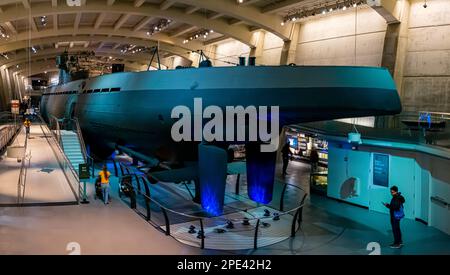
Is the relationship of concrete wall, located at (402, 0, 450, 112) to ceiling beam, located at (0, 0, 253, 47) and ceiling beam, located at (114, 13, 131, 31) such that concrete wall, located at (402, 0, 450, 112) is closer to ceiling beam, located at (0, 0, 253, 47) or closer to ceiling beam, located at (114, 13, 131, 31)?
ceiling beam, located at (0, 0, 253, 47)

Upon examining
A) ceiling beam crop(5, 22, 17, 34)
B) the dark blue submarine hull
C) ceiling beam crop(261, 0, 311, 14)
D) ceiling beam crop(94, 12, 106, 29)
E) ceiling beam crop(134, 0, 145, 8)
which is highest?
ceiling beam crop(94, 12, 106, 29)

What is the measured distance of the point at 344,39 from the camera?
16.4 m

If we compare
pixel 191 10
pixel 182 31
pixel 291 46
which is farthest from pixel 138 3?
pixel 291 46

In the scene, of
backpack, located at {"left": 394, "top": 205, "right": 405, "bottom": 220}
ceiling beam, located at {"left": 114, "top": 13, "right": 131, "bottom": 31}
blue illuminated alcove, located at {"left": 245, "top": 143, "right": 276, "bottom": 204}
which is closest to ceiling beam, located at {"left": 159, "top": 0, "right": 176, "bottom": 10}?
ceiling beam, located at {"left": 114, "top": 13, "right": 131, "bottom": 31}

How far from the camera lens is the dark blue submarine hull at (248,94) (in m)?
7.16

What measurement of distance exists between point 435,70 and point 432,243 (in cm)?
801

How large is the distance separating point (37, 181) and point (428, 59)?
43.5 ft

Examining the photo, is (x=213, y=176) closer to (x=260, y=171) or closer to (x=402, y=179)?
(x=260, y=171)

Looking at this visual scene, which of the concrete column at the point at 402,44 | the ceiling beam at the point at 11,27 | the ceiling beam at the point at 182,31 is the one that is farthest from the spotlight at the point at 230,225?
the ceiling beam at the point at 11,27

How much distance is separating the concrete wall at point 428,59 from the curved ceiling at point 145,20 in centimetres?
411

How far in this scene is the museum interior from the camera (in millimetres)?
6797

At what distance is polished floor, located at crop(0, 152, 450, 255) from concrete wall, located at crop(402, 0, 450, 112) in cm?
598

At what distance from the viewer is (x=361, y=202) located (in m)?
10.4

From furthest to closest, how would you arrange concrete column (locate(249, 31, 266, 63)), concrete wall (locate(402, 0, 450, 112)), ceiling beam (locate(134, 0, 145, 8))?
concrete column (locate(249, 31, 266, 63)) → ceiling beam (locate(134, 0, 145, 8)) → concrete wall (locate(402, 0, 450, 112))
